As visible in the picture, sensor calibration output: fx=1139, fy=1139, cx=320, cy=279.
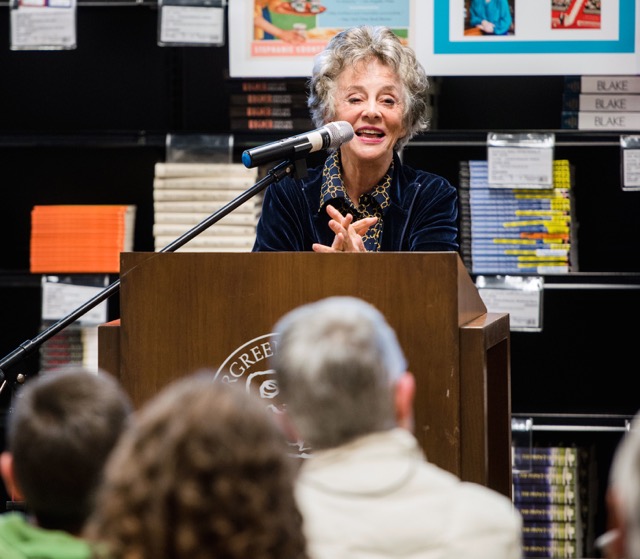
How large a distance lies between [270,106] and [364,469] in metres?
2.31

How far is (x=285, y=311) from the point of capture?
1726 mm

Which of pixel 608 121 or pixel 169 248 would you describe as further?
pixel 608 121

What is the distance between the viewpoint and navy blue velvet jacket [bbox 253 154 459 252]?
7.75ft

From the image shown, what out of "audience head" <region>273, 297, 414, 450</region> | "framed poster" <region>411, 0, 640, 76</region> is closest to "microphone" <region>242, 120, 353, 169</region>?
"audience head" <region>273, 297, 414, 450</region>

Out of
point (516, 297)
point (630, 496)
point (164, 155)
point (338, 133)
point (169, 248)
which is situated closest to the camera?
point (630, 496)

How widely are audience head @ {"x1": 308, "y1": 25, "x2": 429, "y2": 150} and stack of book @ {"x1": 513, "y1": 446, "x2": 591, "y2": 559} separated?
46.2 inches

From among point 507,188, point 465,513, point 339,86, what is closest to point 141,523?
point 465,513

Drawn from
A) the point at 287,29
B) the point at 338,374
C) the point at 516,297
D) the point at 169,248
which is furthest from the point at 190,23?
the point at 338,374

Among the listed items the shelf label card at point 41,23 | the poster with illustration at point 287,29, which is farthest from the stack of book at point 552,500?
the shelf label card at point 41,23

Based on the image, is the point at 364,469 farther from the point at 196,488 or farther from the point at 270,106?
the point at 270,106

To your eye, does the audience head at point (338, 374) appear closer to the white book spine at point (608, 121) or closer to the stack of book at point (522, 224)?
the stack of book at point (522, 224)

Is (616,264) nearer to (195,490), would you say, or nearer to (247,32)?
(247,32)

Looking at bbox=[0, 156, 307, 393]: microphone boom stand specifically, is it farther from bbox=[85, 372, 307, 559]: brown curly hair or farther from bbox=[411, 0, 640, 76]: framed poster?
bbox=[411, 0, 640, 76]: framed poster

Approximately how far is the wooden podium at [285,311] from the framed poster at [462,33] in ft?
5.09
